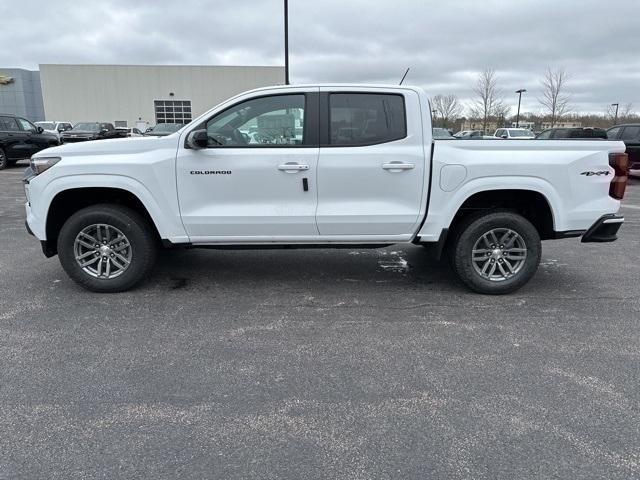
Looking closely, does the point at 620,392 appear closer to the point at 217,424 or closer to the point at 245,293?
the point at 217,424

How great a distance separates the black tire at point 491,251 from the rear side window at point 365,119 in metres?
1.14

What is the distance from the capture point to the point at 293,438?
2.69 meters

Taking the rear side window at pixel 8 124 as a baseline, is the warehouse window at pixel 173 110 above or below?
above

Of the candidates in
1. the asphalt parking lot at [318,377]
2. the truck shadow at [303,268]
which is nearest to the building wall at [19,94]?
the truck shadow at [303,268]

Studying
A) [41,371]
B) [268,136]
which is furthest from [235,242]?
[41,371]

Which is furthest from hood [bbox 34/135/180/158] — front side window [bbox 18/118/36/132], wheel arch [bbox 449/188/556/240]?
front side window [bbox 18/118/36/132]

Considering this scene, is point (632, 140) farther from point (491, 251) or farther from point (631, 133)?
point (491, 251)

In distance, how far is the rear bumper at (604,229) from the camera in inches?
188

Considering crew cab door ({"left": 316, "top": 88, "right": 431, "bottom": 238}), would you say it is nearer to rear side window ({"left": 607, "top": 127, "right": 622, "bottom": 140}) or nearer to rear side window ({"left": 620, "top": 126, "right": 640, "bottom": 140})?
rear side window ({"left": 620, "top": 126, "right": 640, "bottom": 140})

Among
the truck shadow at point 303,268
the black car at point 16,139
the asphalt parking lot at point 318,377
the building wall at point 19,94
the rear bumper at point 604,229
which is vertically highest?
the building wall at point 19,94

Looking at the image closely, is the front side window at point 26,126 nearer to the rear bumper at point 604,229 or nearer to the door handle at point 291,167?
the door handle at point 291,167

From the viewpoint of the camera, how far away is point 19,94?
59281 mm

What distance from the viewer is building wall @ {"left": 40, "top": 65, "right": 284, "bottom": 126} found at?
47.5m

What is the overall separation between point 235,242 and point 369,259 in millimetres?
2060
